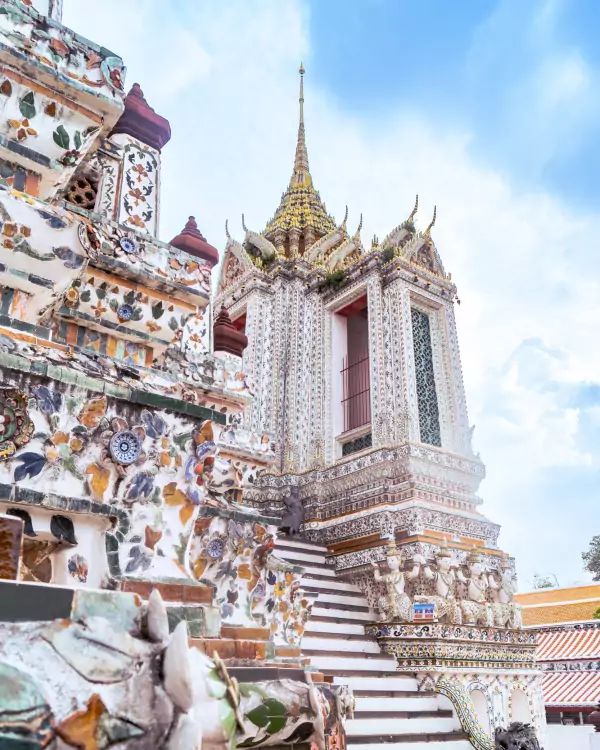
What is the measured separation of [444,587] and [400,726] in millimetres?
1951

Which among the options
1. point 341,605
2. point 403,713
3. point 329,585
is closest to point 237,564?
point 403,713

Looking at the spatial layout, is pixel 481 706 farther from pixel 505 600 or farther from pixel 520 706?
pixel 505 600

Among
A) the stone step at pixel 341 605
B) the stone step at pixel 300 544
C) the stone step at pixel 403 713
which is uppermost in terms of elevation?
the stone step at pixel 300 544

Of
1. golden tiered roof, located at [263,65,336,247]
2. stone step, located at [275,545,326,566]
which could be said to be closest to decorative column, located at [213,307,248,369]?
stone step, located at [275,545,326,566]

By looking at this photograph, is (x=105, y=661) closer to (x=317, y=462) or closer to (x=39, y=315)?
(x=39, y=315)

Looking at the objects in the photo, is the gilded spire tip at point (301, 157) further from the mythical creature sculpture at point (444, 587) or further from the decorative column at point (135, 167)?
the decorative column at point (135, 167)

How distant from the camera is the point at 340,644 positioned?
6723mm

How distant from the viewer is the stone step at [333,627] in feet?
22.1

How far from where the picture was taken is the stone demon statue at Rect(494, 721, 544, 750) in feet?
18.3

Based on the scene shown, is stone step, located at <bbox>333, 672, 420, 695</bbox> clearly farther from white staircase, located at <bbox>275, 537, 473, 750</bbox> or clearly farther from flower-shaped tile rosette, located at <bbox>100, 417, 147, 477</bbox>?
flower-shaped tile rosette, located at <bbox>100, 417, 147, 477</bbox>

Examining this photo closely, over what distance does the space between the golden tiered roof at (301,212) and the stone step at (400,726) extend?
348 inches

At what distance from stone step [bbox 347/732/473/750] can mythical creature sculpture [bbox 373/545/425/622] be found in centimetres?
126

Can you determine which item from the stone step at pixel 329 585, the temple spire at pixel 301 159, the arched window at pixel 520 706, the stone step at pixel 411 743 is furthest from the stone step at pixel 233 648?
the temple spire at pixel 301 159

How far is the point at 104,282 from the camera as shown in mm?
2830
